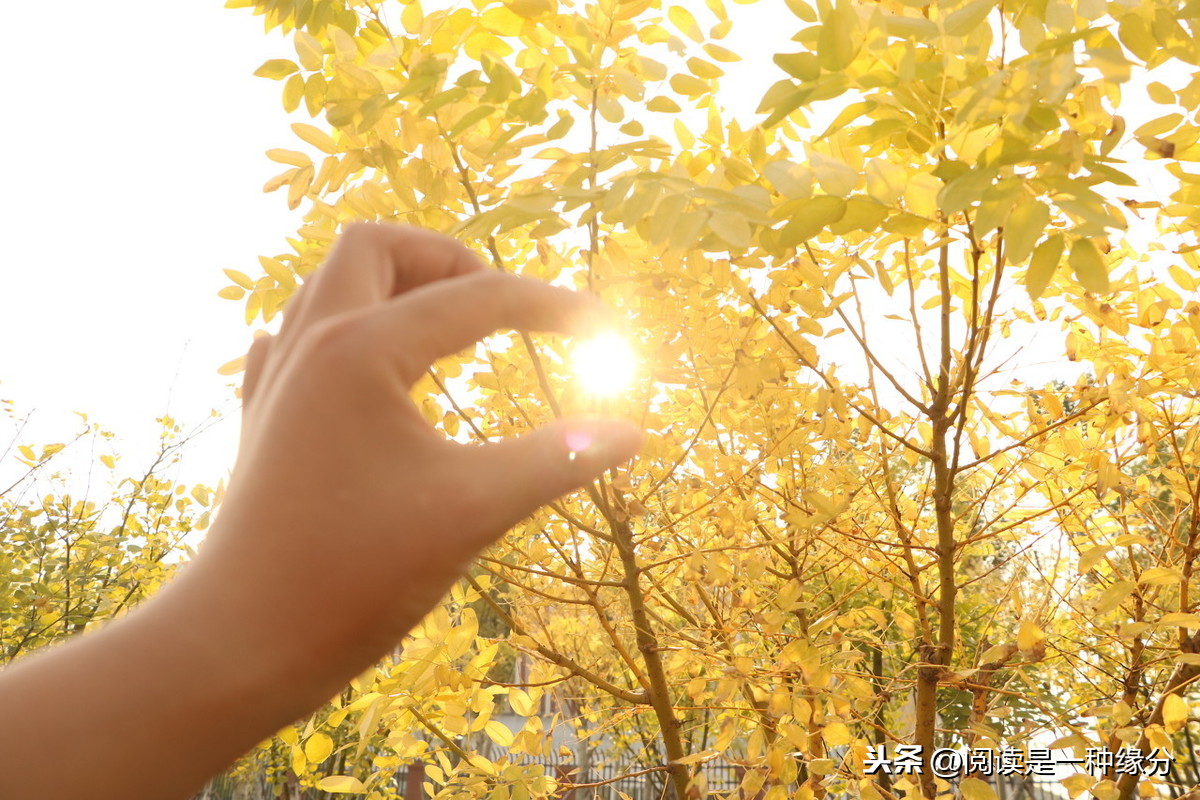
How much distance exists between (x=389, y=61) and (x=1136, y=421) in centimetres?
238

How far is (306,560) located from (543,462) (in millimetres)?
208

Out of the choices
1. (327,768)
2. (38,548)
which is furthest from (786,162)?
(327,768)

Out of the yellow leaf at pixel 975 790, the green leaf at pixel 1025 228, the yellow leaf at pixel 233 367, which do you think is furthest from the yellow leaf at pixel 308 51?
the yellow leaf at pixel 975 790

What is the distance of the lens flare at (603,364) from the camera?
1.14 metres

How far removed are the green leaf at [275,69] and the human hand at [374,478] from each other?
107cm

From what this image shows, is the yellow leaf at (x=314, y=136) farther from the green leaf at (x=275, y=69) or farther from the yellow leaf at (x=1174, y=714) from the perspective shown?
the yellow leaf at (x=1174, y=714)

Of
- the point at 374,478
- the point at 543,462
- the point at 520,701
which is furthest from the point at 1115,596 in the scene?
the point at 374,478

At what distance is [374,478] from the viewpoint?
62 cm

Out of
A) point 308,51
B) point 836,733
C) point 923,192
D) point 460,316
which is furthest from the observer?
point 836,733

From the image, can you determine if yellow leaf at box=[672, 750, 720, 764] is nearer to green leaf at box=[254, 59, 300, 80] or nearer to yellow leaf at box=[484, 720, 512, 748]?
yellow leaf at box=[484, 720, 512, 748]

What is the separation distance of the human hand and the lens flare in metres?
0.16

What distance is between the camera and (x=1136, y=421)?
2.34 metres

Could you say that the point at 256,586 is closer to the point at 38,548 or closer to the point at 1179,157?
the point at 1179,157

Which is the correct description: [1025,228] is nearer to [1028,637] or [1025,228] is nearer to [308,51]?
[1028,637]
